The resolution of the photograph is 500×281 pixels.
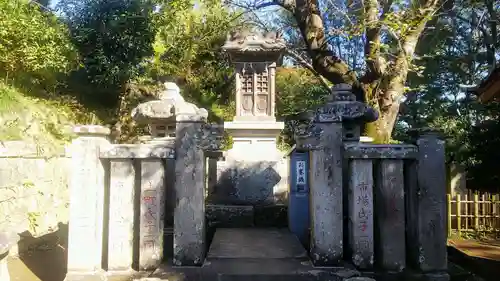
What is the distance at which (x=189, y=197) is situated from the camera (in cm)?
571

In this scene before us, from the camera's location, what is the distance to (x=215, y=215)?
8547mm

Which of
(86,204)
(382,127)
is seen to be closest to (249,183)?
(382,127)

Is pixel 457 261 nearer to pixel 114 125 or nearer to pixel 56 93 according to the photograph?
pixel 114 125

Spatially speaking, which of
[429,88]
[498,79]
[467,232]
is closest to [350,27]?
[498,79]

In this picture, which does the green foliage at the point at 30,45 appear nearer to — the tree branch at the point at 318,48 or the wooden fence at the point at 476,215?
the tree branch at the point at 318,48

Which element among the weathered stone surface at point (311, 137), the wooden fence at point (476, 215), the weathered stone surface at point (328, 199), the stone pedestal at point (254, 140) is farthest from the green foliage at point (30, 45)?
the wooden fence at point (476, 215)

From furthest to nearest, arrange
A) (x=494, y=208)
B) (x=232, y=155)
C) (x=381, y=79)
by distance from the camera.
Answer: (x=494, y=208), (x=232, y=155), (x=381, y=79)

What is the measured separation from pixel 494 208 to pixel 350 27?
838 centimetres

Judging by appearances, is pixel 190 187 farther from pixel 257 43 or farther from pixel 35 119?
pixel 35 119

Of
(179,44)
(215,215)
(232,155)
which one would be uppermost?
(179,44)

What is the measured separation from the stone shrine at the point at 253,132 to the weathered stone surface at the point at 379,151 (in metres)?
4.35

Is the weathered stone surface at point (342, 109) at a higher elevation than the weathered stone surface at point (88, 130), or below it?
higher

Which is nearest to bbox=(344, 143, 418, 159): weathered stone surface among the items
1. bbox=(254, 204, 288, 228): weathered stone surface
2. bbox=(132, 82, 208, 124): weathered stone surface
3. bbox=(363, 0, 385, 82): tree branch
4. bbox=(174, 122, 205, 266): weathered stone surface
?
bbox=(174, 122, 205, 266): weathered stone surface

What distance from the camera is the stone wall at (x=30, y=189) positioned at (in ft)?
29.2
